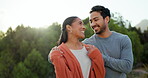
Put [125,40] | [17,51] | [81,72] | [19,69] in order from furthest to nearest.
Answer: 1. [17,51]
2. [19,69]
3. [125,40]
4. [81,72]

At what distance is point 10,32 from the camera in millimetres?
15141

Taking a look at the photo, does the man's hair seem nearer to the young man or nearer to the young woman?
the young man

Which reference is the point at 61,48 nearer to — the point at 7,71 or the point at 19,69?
the point at 19,69

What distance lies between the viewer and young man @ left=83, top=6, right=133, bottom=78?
216cm

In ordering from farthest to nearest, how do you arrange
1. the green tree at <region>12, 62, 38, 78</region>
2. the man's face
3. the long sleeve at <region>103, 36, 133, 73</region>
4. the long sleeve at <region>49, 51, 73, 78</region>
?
1. the green tree at <region>12, 62, 38, 78</region>
2. the man's face
3. the long sleeve at <region>103, 36, 133, 73</region>
4. the long sleeve at <region>49, 51, 73, 78</region>

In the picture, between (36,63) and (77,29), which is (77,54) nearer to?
(77,29)

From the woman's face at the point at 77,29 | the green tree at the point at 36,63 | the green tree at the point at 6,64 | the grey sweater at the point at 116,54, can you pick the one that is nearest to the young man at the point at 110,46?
the grey sweater at the point at 116,54

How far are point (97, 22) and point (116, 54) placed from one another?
1.35ft

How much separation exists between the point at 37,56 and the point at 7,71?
2315 millimetres

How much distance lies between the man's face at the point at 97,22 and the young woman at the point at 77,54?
295 mm

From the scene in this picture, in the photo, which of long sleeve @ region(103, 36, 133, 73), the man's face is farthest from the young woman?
the man's face

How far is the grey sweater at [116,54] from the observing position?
2.15m

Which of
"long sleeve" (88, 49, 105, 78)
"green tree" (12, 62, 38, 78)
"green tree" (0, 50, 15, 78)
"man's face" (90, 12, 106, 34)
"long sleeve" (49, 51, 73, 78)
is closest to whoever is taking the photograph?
"long sleeve" (49, 51, 73, 78)

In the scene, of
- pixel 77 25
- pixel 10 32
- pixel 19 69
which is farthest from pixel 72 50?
pixel 10 32
